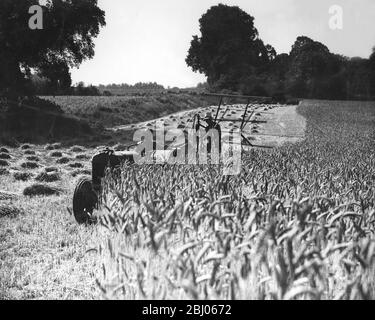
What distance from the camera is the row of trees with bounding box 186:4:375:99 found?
82.2m

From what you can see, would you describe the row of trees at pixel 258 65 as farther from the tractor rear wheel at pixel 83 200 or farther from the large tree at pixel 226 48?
the tractor rear wheel at pixel 83 200

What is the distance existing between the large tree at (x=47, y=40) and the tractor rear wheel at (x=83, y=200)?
19.3m

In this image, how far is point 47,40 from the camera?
26.3 meters

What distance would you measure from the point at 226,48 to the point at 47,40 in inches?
2364

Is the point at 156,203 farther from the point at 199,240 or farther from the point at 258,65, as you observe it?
the point at 258,65

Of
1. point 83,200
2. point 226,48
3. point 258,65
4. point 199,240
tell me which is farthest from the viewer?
point 258,65

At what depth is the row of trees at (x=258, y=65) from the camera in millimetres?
82188

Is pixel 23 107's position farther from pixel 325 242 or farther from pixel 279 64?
pixel 279 64

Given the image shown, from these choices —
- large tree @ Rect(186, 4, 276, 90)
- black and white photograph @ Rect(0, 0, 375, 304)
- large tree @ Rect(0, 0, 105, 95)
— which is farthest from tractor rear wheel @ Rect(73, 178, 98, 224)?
large tree @ Rect(186, 4, 276, 90)

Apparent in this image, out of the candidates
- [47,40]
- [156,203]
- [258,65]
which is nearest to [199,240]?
[156,203]

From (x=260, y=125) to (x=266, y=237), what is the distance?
29.9 meters

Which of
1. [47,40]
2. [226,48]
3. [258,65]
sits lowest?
[47,40]

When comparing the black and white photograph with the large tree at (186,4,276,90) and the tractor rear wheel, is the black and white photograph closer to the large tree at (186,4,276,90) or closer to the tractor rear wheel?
the tractor rear wheel
